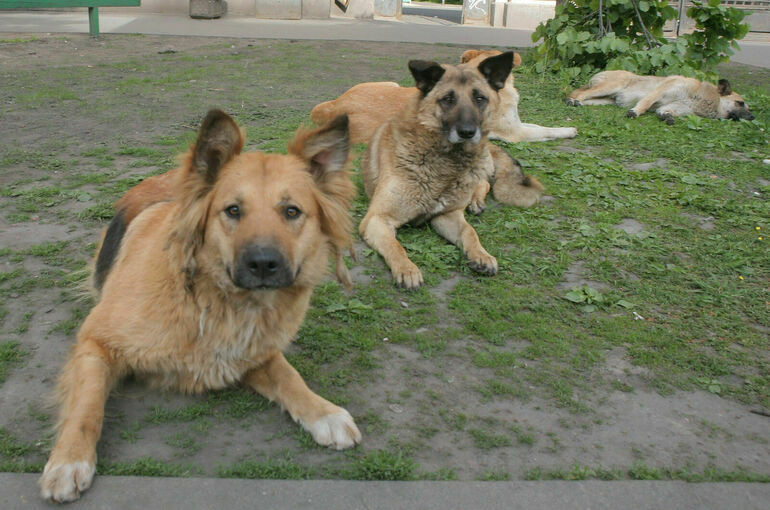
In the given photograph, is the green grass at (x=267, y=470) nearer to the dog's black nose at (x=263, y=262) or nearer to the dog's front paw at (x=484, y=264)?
the dog's black nose at (x=263, y=262)

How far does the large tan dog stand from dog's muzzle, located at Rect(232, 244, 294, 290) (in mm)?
2532

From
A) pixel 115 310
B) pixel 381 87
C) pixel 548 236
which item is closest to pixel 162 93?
pixel 381 87

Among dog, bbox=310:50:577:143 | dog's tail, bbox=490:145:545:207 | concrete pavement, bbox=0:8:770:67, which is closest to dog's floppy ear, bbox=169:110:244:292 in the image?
dog's tail, bbox=490:145:545:207

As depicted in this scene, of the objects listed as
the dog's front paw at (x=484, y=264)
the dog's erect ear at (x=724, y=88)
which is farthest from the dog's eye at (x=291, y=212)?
the dog's erect ear at (x=724, y=88)

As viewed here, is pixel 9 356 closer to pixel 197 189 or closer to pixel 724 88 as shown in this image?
pixel 197 189

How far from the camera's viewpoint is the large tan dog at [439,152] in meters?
5.48

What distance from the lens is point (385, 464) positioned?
2.69 meters

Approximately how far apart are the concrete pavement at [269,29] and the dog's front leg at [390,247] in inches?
443

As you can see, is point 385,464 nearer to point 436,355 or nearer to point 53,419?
point 436,355

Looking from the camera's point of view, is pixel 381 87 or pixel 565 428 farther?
pixel 381 87

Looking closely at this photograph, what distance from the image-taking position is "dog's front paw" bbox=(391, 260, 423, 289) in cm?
451

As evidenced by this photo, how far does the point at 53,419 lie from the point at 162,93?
739cm

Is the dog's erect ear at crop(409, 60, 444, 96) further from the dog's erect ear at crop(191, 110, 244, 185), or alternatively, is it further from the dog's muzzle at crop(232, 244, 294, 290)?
the dog's muzzle at crop(232, 244, 294, 290)

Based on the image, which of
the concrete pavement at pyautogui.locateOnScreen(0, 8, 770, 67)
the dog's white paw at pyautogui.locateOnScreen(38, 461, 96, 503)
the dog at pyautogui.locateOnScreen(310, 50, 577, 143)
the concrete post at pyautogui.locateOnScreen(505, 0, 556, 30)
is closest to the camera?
the dog's white paw at pyautogui.locateOnScreen(38, 461, 96, 503)
